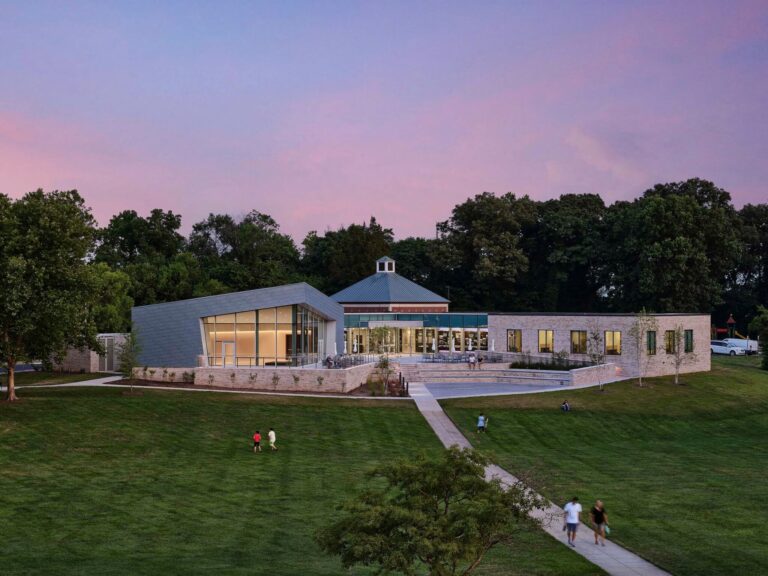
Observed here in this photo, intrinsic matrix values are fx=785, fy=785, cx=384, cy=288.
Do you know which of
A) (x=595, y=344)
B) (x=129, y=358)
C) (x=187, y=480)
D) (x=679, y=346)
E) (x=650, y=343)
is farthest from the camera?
(x=679, y=346)

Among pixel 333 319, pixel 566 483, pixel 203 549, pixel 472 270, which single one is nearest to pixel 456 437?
pixel 566 483

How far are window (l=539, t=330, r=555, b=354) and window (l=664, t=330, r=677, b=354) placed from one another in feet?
30.0

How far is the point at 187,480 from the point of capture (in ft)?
100

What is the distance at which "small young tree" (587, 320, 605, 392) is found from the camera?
6204 cm

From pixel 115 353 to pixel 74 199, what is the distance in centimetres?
1924

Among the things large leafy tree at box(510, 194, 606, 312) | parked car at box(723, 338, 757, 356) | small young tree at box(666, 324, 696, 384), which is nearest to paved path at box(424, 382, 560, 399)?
small young tree at box(666, 324, 696, 384)

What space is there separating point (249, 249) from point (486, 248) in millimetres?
33695

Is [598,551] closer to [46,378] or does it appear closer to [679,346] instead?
[46,378]

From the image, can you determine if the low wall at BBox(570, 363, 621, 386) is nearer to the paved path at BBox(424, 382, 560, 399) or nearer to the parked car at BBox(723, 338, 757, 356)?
the paved path at BBox(424, 382, 560, 399)

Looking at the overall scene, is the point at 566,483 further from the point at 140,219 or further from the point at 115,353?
the point at 140,219

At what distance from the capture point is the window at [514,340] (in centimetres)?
6981

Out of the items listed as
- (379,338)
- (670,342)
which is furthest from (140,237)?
(670,342)

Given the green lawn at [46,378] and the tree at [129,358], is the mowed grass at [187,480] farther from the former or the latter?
the green lawn at [46,378]

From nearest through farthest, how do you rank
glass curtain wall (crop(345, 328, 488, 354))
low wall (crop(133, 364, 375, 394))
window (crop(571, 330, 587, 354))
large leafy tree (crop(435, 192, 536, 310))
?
low wall (crop(133, 364, 375, 394)) → window (crop(571, 330, 587, 354)) → glass curtain wall (crop(345, 328, 488, 354)) → large leafy tree (crop(435, 192, 536, 310))
